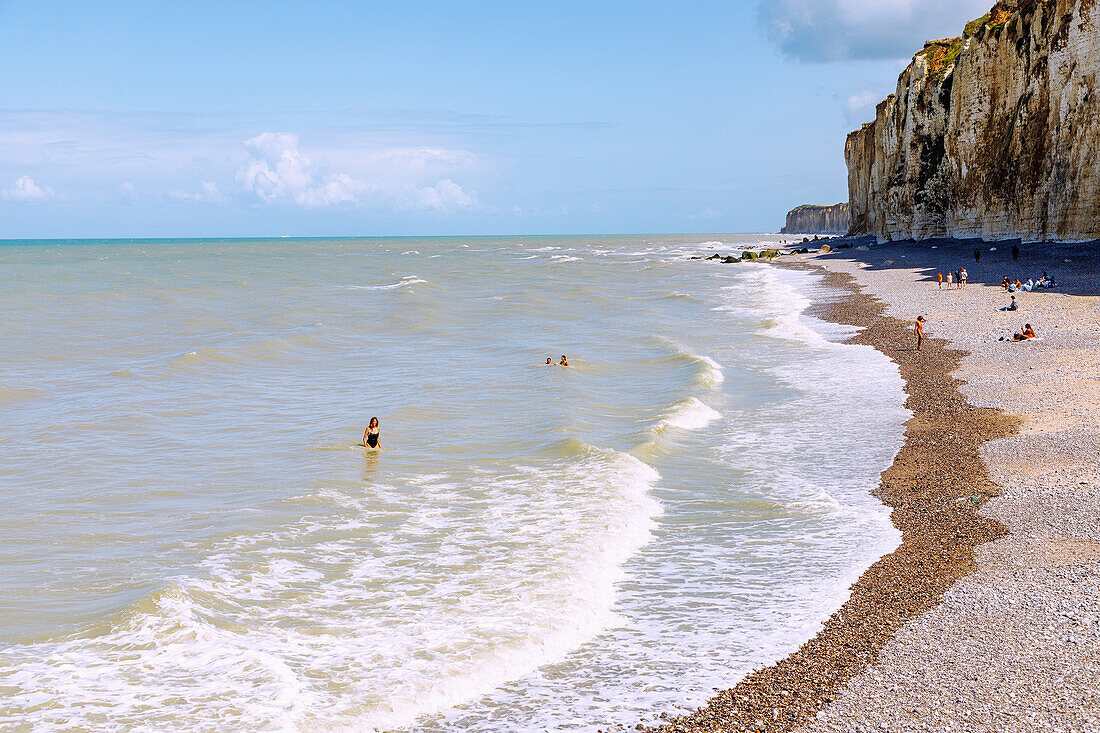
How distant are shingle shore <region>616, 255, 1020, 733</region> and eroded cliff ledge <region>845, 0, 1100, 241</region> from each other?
29552 millimetres

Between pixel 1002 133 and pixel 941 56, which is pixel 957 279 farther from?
pixel 941 56

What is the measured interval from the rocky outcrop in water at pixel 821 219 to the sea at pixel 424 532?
130 m

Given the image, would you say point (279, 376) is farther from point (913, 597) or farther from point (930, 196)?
point (930, 196)

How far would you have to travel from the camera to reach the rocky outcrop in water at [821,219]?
148625mm

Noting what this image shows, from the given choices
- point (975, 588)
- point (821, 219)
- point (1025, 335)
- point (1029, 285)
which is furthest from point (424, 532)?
point (821, 219)

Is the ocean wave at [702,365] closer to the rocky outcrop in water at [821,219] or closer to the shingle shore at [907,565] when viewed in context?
the shingle shore at [907,565]

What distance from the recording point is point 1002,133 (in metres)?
52.0

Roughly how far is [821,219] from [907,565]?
17395cm

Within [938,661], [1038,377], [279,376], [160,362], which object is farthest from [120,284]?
[938,661]

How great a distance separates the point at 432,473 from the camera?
14.2m

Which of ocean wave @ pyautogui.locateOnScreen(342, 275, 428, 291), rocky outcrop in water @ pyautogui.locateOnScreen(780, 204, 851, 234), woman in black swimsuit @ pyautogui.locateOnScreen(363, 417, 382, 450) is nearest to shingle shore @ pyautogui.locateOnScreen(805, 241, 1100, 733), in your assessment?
woman in black swimsuit @ pyautogui.locateOnScreen(363, 417, 382, 450)

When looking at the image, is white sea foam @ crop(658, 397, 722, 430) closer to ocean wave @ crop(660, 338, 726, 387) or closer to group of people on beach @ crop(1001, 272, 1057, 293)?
ocean wave @ crop(660, 338, 726, 387)

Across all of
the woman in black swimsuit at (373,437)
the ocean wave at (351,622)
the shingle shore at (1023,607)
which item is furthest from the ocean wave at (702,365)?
the ocean wave at (351,622)

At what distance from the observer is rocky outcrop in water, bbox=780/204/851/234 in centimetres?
14862
